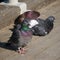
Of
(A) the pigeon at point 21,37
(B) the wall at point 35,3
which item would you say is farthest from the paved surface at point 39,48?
(B) the wall at point 35,3

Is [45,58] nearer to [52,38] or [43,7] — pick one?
[52,38]

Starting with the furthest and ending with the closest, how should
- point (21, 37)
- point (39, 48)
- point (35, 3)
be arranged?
1. point (35, 3)
2. point (39, 48)
3. point (21, 37)

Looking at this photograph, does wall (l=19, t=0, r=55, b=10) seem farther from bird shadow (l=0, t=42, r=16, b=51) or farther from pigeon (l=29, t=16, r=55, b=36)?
bird shadow (l=0, t=42, r=16, b=51)

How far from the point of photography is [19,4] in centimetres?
889

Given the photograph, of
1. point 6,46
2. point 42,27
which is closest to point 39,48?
point 6,46

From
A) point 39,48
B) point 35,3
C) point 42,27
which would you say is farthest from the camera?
point 35,3

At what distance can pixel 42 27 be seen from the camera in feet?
25.8

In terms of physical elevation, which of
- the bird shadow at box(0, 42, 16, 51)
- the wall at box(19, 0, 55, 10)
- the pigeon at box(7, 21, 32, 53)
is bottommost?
the bird shadow at box(0, 42, 16, 51)

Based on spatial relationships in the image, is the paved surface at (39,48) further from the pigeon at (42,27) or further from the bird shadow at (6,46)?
the pigeon at (42,27)

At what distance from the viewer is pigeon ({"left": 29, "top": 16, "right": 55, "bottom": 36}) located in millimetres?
7781

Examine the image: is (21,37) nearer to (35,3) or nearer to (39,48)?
(39,48)

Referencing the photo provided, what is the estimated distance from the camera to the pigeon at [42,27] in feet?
25.5

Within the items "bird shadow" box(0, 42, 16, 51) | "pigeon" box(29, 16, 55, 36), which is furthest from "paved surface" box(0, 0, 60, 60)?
"pigeon" box(29, 16, 55, 36)

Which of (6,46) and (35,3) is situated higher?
(35,3)
